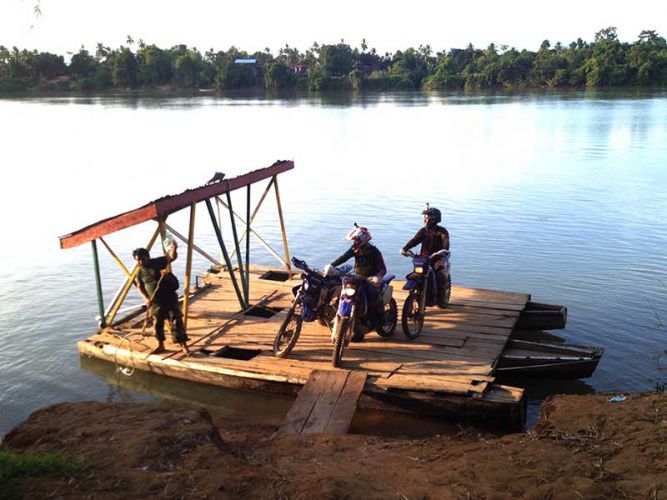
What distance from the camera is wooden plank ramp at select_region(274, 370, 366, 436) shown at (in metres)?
6.61

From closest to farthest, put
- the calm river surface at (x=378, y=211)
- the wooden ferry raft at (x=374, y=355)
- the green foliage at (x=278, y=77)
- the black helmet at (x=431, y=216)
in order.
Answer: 1. the wooden ferry raft at (x=374, y=355)
2. the black helmet at (x=431, y=216)
3. the calm river surface at (x=378, y=211)
4. the green foliage at (x=278, y=77)

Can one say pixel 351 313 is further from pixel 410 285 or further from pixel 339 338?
pixel 410 285

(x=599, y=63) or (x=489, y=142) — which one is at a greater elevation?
(x=599, y=63)

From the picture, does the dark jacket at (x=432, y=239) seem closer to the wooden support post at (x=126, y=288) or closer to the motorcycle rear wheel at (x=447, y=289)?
the motorcycle rear wheel at (x=447, y=289)

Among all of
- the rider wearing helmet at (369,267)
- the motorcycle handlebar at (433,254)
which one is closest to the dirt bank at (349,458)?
the rider wearing helmet at (369,267)

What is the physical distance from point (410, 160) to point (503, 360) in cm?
2010

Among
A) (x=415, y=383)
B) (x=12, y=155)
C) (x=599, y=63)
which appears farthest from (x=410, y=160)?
(x=599, y=63)

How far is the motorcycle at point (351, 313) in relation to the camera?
7488mm

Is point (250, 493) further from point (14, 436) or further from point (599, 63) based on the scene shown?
point (599, 63)

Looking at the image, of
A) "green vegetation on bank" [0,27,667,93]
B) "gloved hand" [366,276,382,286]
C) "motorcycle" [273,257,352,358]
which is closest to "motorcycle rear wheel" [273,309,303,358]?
"motorcycle" [273,257,352,358]

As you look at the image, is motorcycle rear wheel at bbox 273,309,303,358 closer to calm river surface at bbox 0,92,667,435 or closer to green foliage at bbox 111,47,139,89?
calm river surface at bbox 0,92,667,435

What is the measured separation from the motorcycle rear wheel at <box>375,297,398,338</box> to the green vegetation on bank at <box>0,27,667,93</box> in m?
77.3

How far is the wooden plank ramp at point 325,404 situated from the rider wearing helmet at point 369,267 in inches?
38.4

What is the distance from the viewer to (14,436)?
18.6 feet
